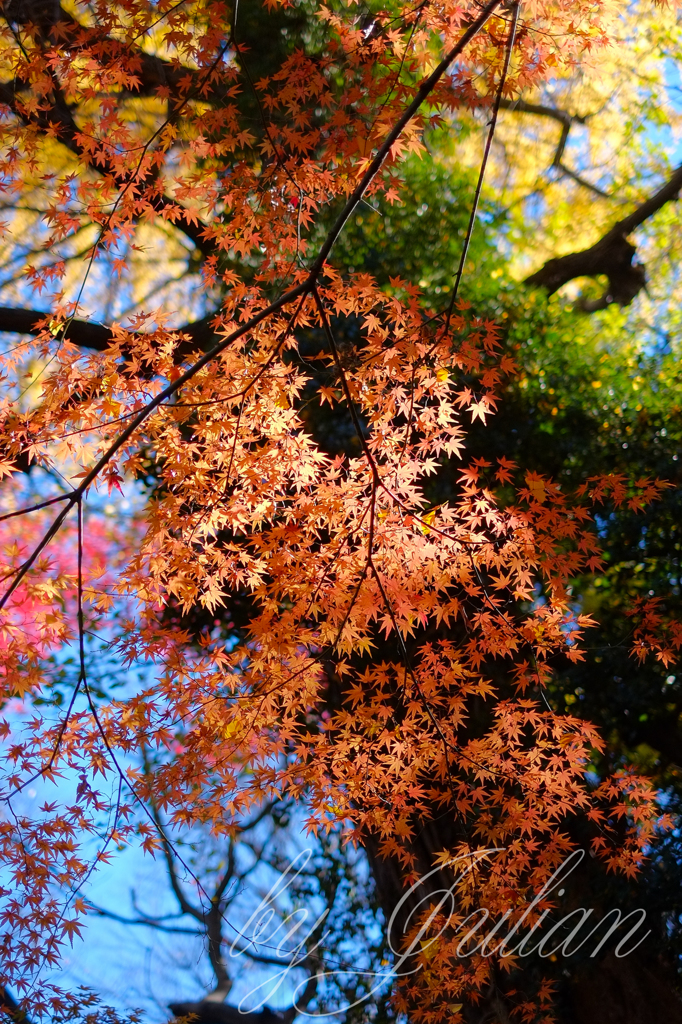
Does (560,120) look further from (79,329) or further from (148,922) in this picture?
(148,922)

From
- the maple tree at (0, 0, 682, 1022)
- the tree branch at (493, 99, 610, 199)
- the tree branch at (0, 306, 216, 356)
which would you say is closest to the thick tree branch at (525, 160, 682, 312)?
the tree branch at (493, 99, 610, 199)

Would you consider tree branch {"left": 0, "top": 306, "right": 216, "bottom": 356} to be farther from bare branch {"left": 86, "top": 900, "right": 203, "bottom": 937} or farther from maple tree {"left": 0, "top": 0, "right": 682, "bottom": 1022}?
bare branch {"left": 86, "top": 900, "right": 203, "bottom": 937}

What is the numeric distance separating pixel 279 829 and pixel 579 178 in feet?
19.0

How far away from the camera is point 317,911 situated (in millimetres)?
4660

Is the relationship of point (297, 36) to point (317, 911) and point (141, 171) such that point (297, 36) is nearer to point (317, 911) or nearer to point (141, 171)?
point (141, 171)

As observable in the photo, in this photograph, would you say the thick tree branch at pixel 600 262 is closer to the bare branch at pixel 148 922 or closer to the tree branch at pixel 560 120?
the tree branch at pixel 560 120

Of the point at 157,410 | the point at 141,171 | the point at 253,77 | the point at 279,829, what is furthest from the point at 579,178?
the point at 279,829

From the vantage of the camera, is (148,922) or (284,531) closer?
(284,531)

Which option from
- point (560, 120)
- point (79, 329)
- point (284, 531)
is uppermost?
point (560, 120)

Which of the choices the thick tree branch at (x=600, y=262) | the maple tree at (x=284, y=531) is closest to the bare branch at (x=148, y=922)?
the maple tree at (x=284, y=531)

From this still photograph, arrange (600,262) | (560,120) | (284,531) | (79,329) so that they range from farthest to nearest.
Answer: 1. (560,120)
2. (600,262)
3. (79,329)
4. (284,531)

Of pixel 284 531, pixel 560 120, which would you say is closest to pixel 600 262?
pixel 560 120

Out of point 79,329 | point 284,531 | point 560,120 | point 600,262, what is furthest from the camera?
point 560,120

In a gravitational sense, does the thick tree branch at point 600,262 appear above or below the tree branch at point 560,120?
below
